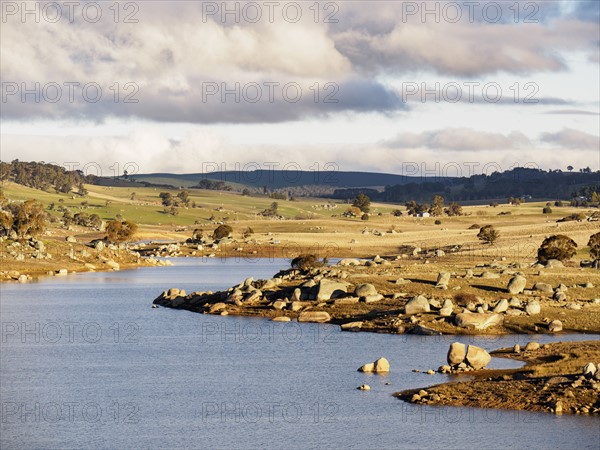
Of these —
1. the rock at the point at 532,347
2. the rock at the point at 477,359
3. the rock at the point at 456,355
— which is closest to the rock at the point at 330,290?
the rock at the point at 532,347

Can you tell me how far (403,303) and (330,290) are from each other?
9.22 m

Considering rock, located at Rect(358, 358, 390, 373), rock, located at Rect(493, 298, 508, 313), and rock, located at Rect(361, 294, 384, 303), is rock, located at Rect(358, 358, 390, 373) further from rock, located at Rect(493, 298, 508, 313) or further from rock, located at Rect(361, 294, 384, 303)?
rock, located at Rect(361, 294, 384, 303)

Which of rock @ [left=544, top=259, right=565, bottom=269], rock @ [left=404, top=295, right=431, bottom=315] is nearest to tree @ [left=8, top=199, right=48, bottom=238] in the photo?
rock @ [left=544, top=259, right=565, bottom=269]

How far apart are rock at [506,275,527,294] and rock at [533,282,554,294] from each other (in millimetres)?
1665

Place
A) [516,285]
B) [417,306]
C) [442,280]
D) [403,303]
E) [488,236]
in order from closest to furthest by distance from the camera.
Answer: [417,306], [403,303], [516,285], [442,280], [488,236]

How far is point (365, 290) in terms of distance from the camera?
99.6 metres

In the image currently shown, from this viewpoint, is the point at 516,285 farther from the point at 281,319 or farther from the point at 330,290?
the point at 281,319

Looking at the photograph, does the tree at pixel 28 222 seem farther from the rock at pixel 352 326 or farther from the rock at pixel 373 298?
the rock at pixel 352 326

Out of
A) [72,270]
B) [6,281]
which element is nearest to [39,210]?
[72,270]

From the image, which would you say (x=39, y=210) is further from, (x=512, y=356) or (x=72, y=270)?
(x=512, y=356)

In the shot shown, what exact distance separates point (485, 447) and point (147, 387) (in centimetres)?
2320

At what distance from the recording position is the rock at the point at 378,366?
65.8m

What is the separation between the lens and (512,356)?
7125 cm

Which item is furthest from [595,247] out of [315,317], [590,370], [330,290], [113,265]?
[590,370]
